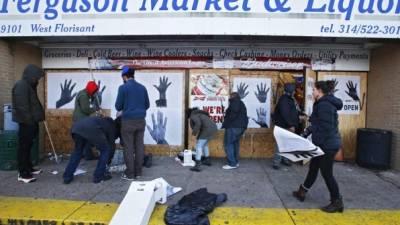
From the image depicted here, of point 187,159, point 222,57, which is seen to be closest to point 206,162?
point 187,159

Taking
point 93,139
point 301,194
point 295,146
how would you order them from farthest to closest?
point 93,139 → point 301,194 → point 295,146

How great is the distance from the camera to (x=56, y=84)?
7543mm

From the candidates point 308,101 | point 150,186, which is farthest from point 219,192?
point 308,101

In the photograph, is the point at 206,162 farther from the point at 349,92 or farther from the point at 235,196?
the point at 349,92

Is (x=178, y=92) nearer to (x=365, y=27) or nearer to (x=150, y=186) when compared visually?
(x=150, y=186)

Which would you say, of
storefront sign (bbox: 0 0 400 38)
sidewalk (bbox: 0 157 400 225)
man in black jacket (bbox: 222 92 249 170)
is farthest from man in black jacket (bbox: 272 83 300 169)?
storefront sign (bbox: 0 0 400 38)

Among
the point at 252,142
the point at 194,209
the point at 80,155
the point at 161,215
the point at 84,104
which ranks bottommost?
the point at 161,215

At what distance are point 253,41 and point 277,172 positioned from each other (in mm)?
2883

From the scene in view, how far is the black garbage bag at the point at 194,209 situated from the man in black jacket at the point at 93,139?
1.65 meters

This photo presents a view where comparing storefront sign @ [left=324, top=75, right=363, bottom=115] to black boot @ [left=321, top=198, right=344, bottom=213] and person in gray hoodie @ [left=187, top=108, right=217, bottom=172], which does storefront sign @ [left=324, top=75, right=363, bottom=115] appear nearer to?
person in gray hoodie @ [left=187, top=108, right=217, bottom=172]

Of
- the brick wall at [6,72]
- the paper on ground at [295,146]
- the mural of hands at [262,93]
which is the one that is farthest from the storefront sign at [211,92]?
the brick wall at [6,72]

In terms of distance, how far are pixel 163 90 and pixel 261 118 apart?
239 centimetres

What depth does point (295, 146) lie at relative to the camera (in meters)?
4.22

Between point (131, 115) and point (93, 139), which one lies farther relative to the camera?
point (131, 115)
